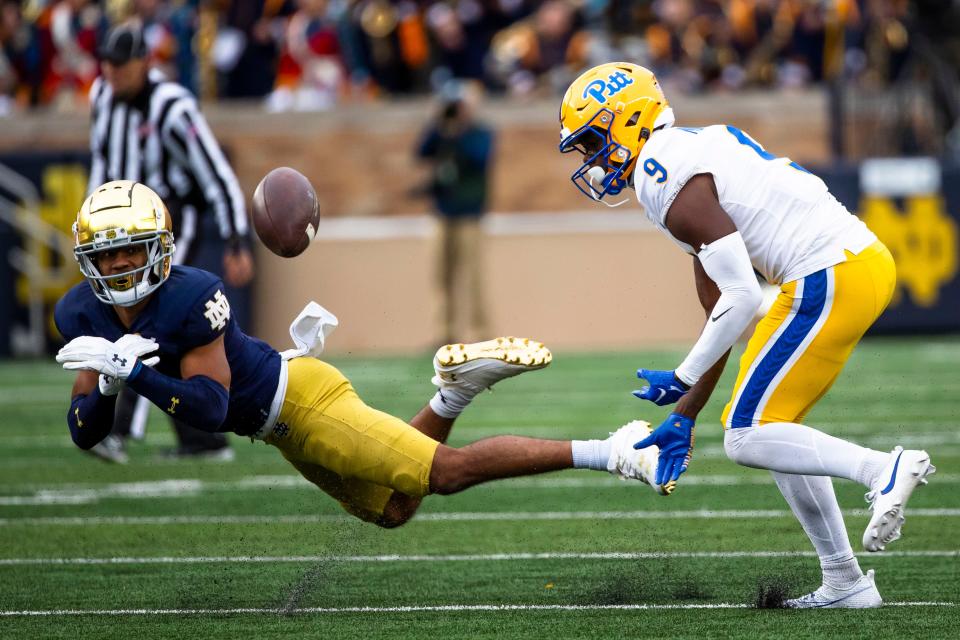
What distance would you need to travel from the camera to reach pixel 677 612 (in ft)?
13.0

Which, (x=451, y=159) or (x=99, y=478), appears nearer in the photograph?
(x=99, y=478)

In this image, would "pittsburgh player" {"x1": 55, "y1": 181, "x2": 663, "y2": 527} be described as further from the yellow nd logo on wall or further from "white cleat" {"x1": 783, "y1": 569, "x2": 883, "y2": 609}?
the yellow nd logo on wall

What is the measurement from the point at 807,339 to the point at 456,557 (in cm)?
147

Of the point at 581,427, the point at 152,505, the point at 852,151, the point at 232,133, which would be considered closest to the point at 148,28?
the point at 232,133

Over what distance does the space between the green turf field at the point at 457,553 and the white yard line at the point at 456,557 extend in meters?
0.01

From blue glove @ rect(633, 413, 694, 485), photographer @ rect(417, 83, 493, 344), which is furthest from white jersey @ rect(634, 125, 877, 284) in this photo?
photographer @ rect(417, 83, 493, 344)

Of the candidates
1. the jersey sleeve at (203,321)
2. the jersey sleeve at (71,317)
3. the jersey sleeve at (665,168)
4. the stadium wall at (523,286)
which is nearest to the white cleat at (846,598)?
the jersey sleeve at (665,168)

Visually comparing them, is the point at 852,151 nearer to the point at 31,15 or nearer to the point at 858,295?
the point at 31,15

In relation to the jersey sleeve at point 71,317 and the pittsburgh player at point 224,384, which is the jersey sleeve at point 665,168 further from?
the jersey sleeve at point 71,317

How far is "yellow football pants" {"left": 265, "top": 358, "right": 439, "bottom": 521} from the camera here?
4203 mm

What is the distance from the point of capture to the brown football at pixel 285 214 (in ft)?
14.9

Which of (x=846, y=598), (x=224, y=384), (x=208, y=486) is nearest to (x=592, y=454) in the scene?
(x=846, y=598)

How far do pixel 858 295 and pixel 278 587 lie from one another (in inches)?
70.8

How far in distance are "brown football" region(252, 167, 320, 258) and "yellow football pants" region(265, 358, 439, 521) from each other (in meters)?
0.39
